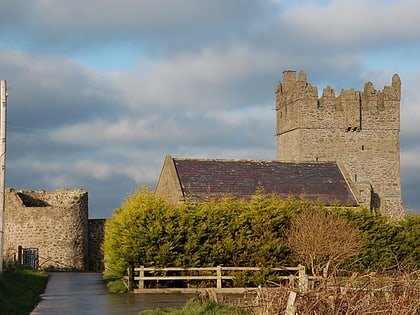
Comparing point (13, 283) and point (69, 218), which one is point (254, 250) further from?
point (69, 218)

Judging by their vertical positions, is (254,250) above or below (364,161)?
below

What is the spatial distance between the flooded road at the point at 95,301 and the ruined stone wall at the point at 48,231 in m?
13.8

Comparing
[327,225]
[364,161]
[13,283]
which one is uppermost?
[364,161]

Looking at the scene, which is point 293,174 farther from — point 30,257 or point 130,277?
point 30,257

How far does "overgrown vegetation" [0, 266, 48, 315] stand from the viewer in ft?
67.1

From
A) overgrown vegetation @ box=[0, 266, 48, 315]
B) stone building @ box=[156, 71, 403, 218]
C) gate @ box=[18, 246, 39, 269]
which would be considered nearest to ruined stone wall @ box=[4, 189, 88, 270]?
gate @ box=[18, 246, 39, 269]

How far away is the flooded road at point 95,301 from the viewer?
2089 centimetres

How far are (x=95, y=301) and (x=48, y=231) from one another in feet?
66.4

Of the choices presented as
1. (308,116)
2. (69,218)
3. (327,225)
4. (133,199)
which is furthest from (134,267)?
(308,116)

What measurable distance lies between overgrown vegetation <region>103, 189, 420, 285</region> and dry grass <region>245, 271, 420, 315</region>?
16.5 meters

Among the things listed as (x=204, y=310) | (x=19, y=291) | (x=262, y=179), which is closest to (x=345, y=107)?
(x=262, y=179)

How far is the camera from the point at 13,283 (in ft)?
86.8

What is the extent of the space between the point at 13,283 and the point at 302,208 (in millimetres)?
10709

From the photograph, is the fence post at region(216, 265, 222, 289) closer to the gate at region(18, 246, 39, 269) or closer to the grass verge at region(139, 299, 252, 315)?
the grass verge at region(139, 299, 252, 315)
